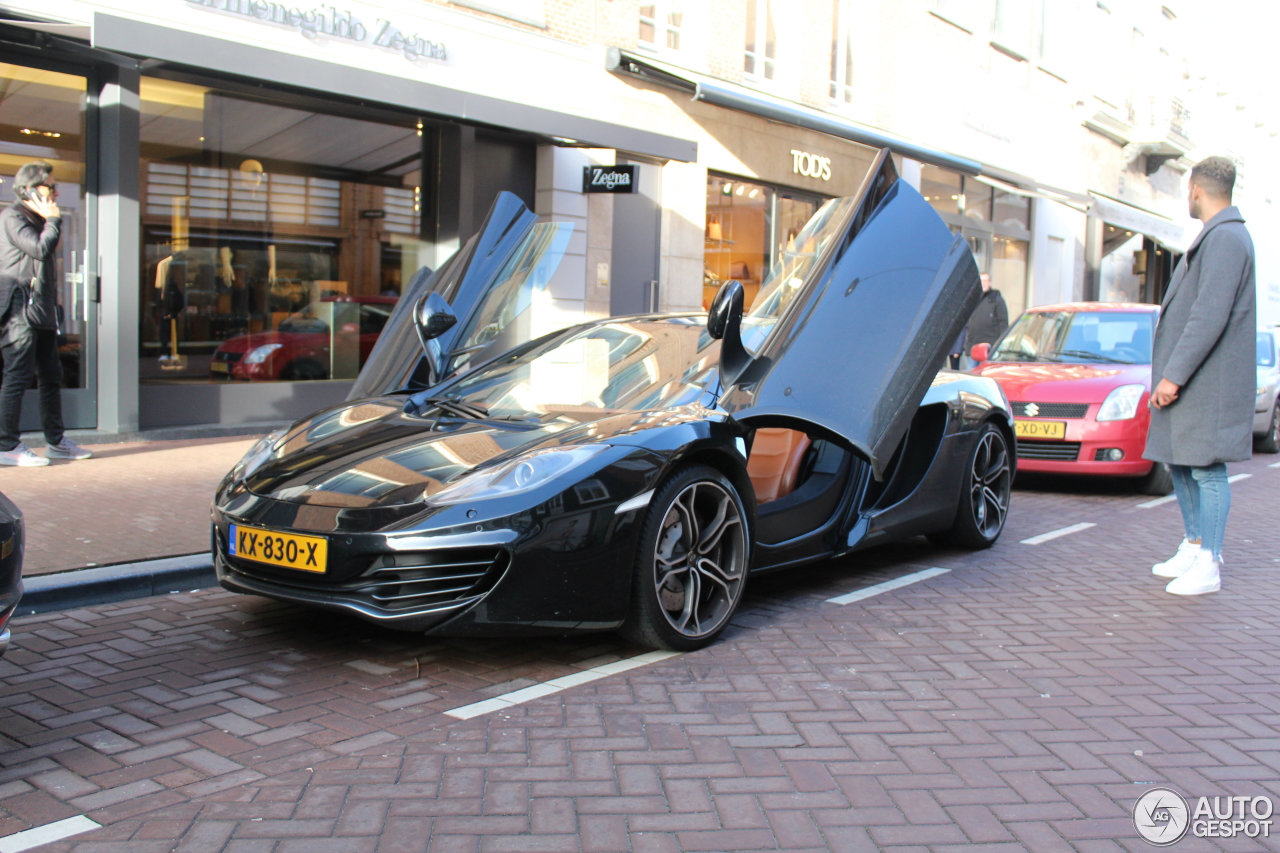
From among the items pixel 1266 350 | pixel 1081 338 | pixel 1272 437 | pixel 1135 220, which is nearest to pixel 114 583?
pixel 1081 338

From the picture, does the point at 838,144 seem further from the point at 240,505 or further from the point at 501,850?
the point at 501,850

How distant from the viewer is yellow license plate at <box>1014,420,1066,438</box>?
8.62 metres

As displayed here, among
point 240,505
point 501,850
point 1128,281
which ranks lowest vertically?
point 501,850

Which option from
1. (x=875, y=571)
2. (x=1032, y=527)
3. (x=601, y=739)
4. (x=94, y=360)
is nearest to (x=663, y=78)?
(x=94, y=360)

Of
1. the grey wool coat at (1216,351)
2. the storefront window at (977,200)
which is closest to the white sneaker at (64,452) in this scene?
the grey wool coat at (1216,351)

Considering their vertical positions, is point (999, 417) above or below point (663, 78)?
below

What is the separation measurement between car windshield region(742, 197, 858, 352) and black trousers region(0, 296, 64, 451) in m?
5.63

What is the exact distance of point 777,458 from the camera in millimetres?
5004

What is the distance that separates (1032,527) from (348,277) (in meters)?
7.44

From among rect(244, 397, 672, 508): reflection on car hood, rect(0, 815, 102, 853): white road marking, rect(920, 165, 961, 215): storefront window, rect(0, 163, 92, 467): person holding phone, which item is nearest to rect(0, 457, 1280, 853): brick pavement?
rect(0, 815, 102, 853): white road marking

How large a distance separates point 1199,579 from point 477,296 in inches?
151

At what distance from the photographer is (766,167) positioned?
16.5 meters

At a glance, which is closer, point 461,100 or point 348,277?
point 461,100

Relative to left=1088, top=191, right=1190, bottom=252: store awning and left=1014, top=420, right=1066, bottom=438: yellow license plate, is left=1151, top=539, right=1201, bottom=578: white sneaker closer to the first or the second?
left=1014, top=420, right=1066, bottom=438: yellow license plate
